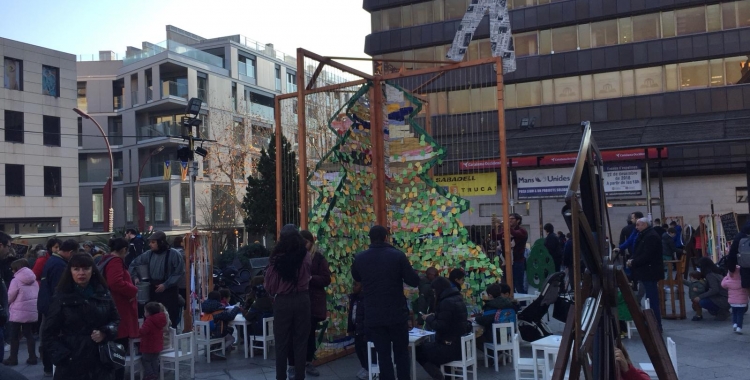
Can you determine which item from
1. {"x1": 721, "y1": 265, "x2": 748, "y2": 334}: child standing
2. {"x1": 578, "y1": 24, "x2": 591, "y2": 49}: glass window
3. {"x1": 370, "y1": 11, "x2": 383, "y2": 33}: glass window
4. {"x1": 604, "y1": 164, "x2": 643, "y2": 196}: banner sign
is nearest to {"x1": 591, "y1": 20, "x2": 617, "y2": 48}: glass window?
{"x1": 578, "y1": 24, "x2": 591, "y2": 49}: glass window

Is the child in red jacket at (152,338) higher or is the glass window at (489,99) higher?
the glass window at (489,99)

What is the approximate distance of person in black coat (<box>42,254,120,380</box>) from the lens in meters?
5.05

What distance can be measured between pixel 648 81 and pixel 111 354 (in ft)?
91.9

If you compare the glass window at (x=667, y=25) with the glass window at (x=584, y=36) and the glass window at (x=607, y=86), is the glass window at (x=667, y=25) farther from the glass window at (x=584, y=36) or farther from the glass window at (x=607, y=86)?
the glass window at (x=584, y=36)

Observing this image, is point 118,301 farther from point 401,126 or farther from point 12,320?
point 401,126

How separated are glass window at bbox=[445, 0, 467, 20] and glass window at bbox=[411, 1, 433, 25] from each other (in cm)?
94

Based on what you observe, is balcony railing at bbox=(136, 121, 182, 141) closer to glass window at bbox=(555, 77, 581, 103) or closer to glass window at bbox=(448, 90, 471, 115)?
glass window at bbox=(448, 90, 471, 115)

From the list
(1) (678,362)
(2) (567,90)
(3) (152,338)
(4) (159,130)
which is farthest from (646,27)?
(4) (159,130)

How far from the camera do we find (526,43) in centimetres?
3075

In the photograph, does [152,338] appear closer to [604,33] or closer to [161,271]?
[161,271]

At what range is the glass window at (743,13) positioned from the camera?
87.8 ft

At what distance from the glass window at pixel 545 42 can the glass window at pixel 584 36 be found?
136 centimetres

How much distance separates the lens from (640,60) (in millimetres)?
28516

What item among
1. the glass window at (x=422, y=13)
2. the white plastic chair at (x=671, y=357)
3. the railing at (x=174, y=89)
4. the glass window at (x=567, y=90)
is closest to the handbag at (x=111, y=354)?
the white plastic chair at (x=671, y=357)
